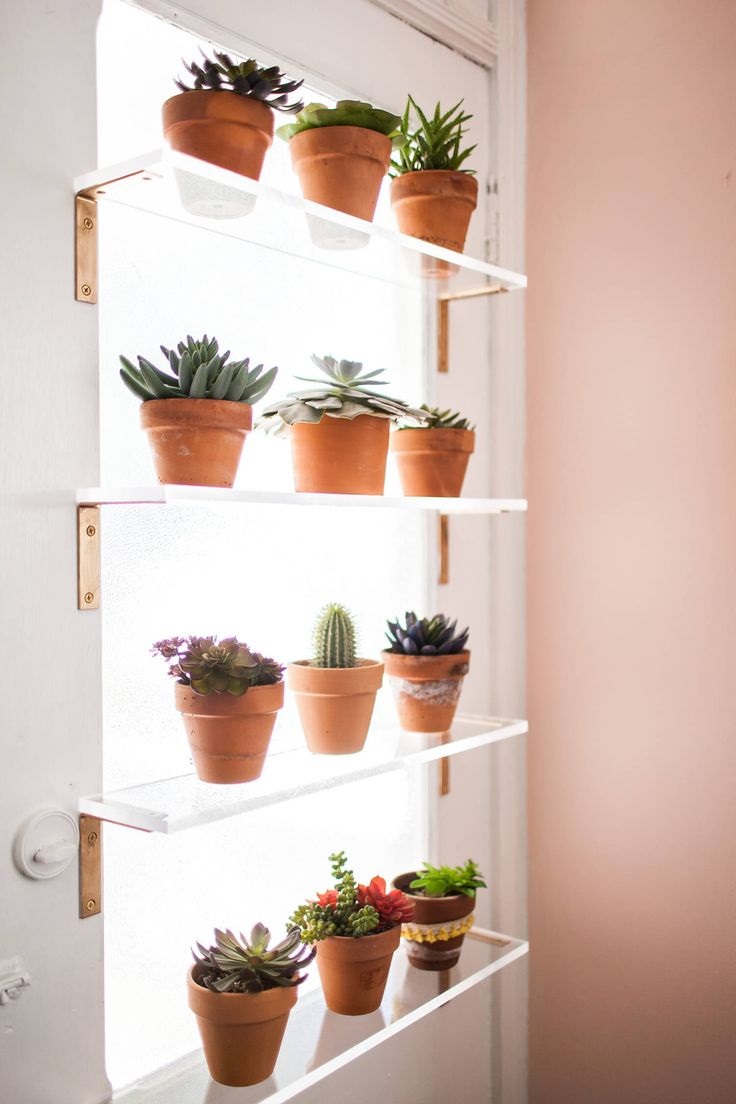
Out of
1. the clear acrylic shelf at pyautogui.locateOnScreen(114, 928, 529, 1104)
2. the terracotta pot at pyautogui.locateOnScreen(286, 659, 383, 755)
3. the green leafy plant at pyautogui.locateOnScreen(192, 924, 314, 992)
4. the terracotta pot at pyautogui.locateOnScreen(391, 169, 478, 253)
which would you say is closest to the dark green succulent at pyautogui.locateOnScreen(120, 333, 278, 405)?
the terracotta pot at pyautogui.locateOnScreen(286, 659, 383, 755)

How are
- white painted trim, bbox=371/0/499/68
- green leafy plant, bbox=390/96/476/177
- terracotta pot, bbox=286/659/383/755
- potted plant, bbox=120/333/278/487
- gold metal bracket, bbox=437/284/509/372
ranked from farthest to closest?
gold metal bracket, bbox=437/284/509/372 → white painted trim, bbox=371/0/499/68 → green leafy plant, bbox=390/96/476/177 → terracotta pot, bbox=286/659/383/755 → potted plant, bbox=120/333/278/487

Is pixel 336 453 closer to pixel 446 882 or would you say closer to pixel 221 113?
pixel 221 113

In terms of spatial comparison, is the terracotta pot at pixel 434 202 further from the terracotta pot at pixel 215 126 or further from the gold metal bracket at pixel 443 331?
the terracotta pot at pixel 215 126

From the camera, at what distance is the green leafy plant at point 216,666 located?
107 centimetres

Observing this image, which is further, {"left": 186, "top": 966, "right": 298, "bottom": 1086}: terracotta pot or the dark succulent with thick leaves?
the dark succulent with thick leaves

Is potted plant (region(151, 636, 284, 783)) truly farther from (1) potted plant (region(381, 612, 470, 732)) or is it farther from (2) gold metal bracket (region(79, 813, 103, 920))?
(1) potted plant (region(381, 612, 470, 732))

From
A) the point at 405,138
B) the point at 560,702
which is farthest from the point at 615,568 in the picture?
the point at 405,138

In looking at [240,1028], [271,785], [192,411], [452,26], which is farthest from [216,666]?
[452,26]

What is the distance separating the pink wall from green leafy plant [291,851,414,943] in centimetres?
50

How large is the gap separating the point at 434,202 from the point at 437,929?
41.0 inches

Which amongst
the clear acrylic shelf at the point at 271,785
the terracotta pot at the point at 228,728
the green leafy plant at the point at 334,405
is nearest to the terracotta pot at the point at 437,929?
the clear acrylic shelf at the point at 271,785

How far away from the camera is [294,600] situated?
144 cm

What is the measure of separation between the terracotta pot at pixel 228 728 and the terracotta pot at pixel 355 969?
31cm

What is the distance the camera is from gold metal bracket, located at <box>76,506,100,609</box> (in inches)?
43.0
